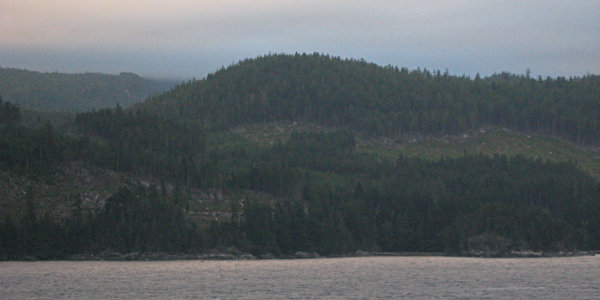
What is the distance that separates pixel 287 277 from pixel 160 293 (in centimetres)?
3752

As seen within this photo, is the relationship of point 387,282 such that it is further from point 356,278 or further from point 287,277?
point 287,277

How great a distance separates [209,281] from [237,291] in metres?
20.3

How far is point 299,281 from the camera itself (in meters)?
154

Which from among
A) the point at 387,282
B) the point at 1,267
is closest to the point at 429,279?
the point at 387,282

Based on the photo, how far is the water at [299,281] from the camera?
426 ft

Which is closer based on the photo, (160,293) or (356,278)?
(160,293)

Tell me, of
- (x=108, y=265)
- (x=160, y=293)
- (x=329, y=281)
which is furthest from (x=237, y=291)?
(x=108, y=265)

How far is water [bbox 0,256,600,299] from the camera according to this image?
130 metres

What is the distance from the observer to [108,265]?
651 ft

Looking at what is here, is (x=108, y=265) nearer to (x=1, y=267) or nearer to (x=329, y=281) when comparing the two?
(x=1, y=267)

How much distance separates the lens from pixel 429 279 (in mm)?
158750

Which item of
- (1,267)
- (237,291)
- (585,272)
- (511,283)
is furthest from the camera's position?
(1,267)

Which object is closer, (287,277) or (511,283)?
(511,283)

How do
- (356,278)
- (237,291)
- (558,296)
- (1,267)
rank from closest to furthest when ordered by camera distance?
(558,296), (237,291), (356,278), (1,267)
